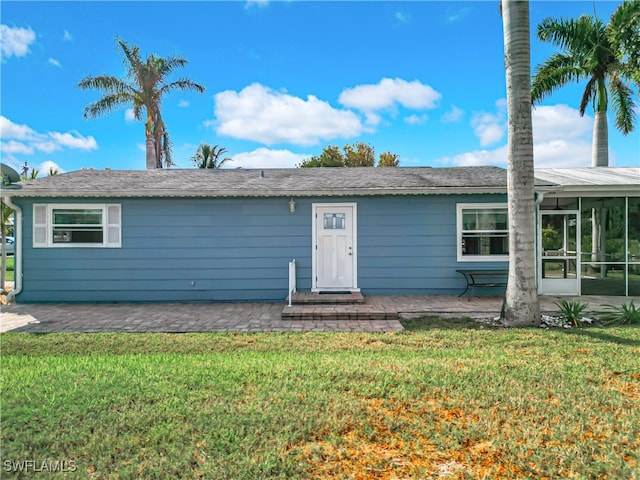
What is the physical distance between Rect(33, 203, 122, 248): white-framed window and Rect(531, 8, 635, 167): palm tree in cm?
1540

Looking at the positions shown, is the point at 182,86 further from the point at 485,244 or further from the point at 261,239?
the point at 485,244

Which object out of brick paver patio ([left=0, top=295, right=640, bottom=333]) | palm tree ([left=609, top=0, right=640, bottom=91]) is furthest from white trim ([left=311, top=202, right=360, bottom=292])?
palm tree ([left=609, top=0, right=640, bottom=91])

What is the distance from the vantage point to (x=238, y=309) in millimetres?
8086

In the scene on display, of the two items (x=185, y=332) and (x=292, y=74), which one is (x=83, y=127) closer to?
(x=292, y=74)

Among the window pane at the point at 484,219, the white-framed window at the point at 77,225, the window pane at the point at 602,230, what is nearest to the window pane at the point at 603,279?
the window pane at the point at 602,230

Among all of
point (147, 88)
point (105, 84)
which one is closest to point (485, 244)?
point (147, 88)

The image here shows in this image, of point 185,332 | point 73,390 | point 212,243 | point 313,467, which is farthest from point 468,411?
point 212,243

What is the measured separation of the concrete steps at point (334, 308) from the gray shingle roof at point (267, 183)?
2.36 m

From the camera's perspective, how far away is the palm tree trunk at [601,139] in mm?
16266

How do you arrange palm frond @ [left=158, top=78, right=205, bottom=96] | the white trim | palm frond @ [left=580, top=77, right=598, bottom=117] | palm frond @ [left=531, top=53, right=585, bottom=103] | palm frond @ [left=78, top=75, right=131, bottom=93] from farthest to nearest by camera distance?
palm frond @ [left=158, top=78, right=205, bottom=96] → palm frond @ [left=78, top=75, right=131, bottom=93] → palm frond @ [left=580, top=77, right=598, bottom=117] → palm frond @ [left=531, top=53, right=585, bottom=103] → the white trim

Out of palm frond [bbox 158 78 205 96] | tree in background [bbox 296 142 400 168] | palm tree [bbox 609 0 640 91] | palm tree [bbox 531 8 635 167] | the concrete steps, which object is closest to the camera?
the concrete steps

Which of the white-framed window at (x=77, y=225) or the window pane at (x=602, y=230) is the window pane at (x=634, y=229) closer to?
the window pane at (x=602, y=230)

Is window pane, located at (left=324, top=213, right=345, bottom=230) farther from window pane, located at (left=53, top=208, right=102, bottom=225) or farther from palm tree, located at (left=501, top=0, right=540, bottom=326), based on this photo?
window pane, located at (left=53, top=208, right=102, bottom=225)

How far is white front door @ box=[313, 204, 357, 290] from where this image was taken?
9.09m
